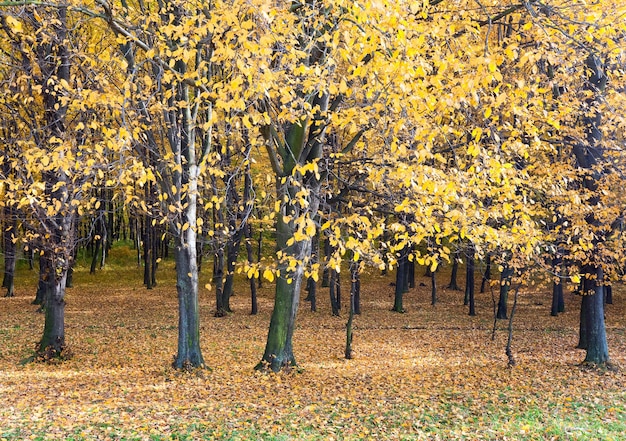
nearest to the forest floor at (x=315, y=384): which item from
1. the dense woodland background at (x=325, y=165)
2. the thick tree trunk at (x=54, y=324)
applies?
the dense woodland background at (x=325, y=165)

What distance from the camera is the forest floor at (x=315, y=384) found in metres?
7.29

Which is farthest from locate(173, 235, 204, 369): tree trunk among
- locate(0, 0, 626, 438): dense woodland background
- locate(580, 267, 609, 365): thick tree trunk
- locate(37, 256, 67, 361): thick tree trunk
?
locate(580, 267, 609, 365): thick tree trunk

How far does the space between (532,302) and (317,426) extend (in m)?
24.0

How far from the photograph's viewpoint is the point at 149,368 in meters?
12.2

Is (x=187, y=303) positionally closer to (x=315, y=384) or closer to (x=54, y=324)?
(x=315, y=384)

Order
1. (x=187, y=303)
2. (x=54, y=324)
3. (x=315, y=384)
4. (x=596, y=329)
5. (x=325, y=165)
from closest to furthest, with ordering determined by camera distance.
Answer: (x=315, y=384) < (x=325, y=165) < (x=187, y=303) < (x=596, y=329) < (x=54, y=324)

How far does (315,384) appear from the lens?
34.0ft

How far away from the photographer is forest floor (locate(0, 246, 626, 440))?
23.9 ft

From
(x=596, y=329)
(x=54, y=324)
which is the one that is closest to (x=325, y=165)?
(x=596, y=329)

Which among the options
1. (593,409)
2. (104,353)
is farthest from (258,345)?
(593,409)

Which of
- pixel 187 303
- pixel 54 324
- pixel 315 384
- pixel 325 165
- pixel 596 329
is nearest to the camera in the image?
pixel 315 384

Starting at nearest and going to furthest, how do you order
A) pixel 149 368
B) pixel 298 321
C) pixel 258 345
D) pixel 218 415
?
1. pixel 218 415
2. pixel 149 368
3. pixel 258 345
4. pixel 298 321

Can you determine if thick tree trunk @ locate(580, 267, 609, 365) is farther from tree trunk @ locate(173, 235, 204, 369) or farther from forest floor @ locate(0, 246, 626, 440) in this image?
tree trunk @ locate(173, 235, 204, 369)

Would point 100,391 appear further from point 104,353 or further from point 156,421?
point 104,353
